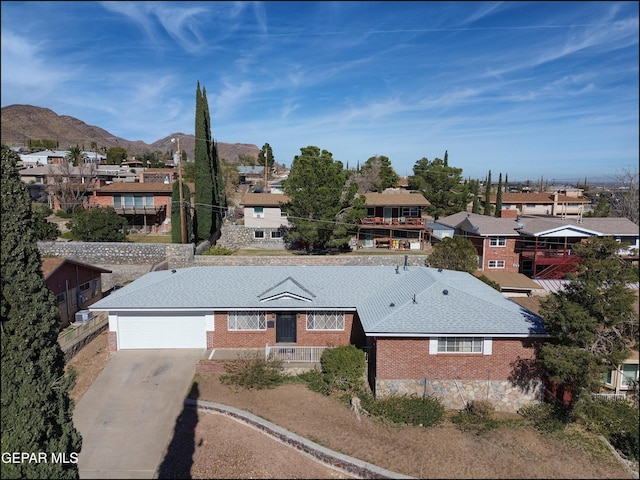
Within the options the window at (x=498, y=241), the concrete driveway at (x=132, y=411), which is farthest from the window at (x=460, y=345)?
the window at (x=498, y=241)

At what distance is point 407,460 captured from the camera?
11.9 meters

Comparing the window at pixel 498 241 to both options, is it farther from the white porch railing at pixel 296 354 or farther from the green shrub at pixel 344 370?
the green shrub at pixel 344 370

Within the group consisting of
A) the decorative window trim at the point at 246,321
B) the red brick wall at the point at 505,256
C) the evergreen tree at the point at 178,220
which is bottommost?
the decorative window trim at the point at 246,321

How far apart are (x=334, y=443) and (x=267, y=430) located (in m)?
2.21

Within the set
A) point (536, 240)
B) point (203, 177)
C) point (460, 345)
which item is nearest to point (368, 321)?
point (460, 345)

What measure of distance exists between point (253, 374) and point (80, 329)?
33.4ft

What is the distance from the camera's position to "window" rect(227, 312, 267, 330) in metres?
19.5

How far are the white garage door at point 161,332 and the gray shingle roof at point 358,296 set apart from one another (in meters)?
0.92

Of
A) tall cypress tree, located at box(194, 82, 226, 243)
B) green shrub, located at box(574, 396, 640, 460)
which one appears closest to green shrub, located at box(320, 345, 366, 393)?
green shrub, located at box(574, 396, 640, 460)

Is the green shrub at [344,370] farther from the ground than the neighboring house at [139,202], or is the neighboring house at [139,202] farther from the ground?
the neighboring house at [139,202]

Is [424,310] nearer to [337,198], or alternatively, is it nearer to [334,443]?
[334,443]

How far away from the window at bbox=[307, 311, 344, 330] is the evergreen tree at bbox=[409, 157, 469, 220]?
37.7 meters

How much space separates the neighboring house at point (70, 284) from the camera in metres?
21.9

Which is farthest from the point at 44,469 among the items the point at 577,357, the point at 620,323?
the point at 620,323
